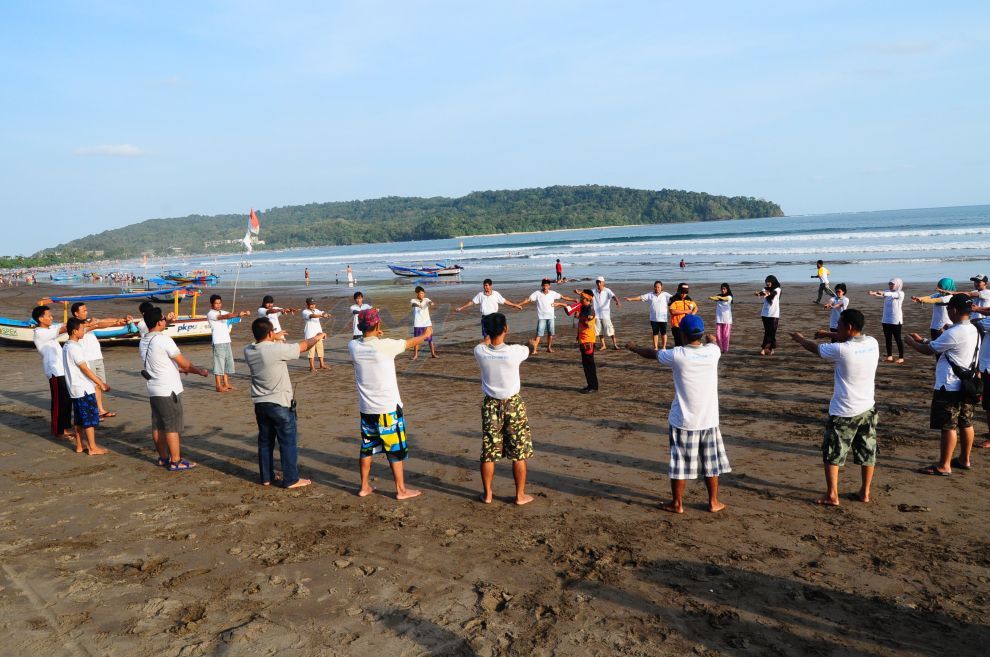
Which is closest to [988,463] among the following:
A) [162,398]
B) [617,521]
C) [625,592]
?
[617,521]

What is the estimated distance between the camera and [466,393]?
1102 cm

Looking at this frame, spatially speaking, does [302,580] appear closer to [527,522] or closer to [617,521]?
[527,522]

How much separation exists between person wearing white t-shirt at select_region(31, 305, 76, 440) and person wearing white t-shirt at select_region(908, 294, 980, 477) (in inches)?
394

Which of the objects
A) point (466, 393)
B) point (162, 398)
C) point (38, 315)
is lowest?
point (466, 393)

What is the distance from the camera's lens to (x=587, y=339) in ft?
34.4

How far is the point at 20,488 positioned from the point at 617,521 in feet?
20.8

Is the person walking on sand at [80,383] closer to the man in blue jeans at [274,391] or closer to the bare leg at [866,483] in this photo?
the man in blue jeans at [274,391]

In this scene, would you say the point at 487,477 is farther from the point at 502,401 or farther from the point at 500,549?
the point at 500,549

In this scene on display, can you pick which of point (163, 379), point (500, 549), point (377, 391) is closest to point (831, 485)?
point (500, 549)

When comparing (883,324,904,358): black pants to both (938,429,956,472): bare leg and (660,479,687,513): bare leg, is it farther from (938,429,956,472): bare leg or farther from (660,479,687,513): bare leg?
(660,479,687,513): bare leg

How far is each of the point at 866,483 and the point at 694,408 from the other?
185 centimetres

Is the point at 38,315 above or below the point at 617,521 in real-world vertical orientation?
above

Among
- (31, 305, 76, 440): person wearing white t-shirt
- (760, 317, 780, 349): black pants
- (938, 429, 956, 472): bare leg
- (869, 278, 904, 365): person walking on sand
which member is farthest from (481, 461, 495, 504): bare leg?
(869, 278, 904, 365): person walking on sand

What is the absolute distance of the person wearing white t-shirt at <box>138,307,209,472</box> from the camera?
279 inches
